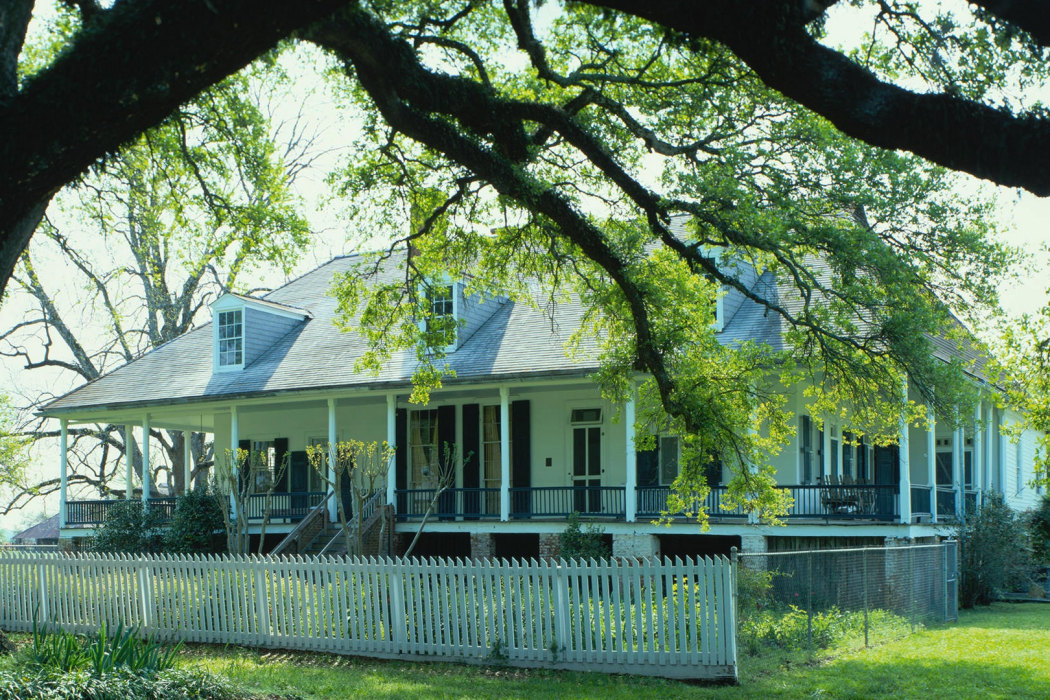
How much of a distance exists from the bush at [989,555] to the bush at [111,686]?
15629 mm

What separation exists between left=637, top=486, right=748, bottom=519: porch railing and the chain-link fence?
12.2 ft

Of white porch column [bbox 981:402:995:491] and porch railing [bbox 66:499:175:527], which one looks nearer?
white porch column [bbox 981:402:995:491]

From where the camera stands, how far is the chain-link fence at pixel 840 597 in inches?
484

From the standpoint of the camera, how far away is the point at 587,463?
22.9m

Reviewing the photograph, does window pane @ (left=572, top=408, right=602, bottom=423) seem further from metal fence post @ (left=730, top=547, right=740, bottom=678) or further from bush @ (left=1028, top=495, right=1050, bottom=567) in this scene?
metal fence post @ (left=730, top=547, right=740, bottom=678)

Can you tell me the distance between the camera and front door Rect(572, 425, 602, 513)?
2273 centimetres

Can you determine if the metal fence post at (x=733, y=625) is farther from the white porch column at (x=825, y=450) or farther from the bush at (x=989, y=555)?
the bush at (x=989, y=555)

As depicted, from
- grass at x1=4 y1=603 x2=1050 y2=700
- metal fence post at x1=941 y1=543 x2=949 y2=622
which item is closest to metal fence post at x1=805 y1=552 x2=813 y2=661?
grass at x1=4 y1=603 x2=1050 y2=700

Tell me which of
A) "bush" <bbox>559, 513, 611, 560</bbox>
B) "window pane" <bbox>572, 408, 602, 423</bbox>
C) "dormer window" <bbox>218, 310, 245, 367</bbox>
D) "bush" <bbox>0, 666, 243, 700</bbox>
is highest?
"dormer window" <bbox>218, 310, 245, 367</bbox>

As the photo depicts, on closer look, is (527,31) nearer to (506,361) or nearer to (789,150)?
(789,150)

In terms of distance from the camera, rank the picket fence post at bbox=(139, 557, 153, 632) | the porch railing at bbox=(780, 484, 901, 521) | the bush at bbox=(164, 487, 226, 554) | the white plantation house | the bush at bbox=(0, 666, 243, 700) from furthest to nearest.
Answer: the bush at bbox=(164, 487, 226, 554)
the white plantation house
the porch railing at bbox=(780, 484, 901, 521)
the picket fence post at bbox=(139, 557, 153, 632)
the bush at bbox=(0, 666, 243, 700)

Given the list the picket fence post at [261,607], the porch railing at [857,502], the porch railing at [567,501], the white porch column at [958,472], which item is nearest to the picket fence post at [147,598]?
the picket fence post at [261,607]

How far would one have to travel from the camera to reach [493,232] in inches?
612

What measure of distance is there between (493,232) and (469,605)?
5823mm
